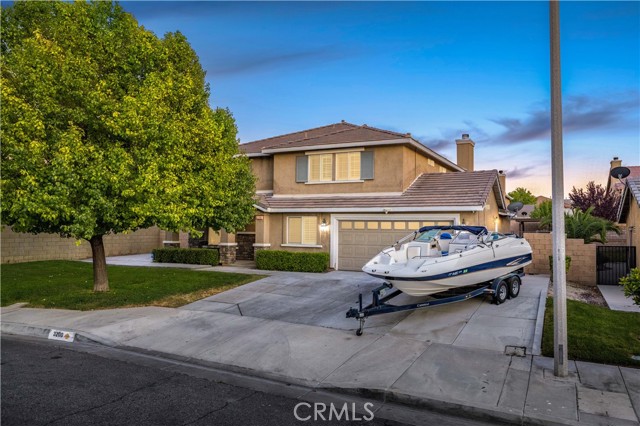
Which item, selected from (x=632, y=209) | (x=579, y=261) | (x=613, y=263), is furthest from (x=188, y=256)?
(x=632, y=209)

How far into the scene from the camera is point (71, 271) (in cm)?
1894

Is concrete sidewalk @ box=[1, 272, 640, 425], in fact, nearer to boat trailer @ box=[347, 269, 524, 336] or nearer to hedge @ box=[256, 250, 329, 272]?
boat trailer @ box=[347, 269, 524, 336]

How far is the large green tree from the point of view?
34.6 ft

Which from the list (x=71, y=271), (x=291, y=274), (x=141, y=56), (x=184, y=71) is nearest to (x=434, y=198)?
(x=291, y=274)

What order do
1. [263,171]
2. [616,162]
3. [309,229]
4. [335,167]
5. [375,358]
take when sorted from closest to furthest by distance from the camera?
[375,358]
[309,229]
[335,167]
[263,171]
[616,162]

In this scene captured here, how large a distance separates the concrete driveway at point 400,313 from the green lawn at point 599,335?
1.94ft

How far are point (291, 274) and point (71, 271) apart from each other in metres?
10.3

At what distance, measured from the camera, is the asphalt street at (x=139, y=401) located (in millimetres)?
5277

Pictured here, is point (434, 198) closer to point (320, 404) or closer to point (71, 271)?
point (320, 404)

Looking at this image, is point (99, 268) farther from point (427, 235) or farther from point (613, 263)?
point (613, 263)

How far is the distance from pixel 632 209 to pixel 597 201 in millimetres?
14090

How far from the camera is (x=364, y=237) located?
1833 cm

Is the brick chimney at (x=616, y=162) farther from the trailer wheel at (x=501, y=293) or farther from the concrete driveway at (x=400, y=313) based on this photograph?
the trailer wheel at (x=501, y=293)

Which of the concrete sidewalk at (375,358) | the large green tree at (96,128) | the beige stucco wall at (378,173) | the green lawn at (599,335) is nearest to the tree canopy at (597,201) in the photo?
the beige stucco wall at (378,173)
